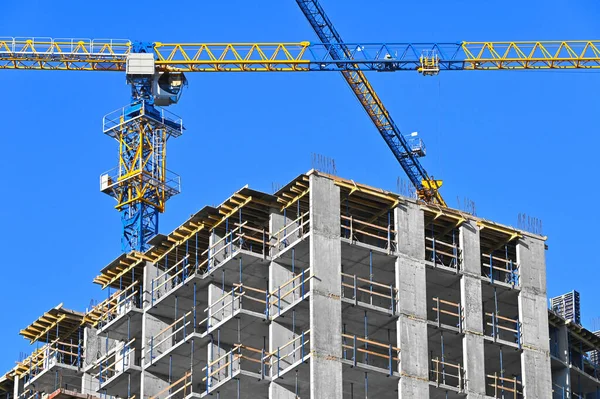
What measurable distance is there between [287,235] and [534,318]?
1433 cm

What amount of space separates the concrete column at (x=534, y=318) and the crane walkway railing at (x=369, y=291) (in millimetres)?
8100

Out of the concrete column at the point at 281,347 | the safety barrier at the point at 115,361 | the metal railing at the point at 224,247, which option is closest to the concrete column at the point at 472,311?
the concrete column at the point at 281,347

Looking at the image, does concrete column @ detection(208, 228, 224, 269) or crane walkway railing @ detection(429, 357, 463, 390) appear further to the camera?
concrete column @ detection(208, 228, 224, 269)

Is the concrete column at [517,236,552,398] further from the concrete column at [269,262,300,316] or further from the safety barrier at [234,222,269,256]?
the safety barrier at [234,222,269,256]

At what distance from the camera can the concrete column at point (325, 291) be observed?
8262 cm

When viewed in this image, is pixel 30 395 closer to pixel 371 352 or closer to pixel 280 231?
pixel 280 231

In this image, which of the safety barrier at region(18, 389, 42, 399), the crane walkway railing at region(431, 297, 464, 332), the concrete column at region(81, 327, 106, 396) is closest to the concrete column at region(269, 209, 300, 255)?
the crane walkway railing at region(431, 297, 464, 332)

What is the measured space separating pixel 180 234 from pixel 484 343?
18.3 m

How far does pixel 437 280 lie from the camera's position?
295 ft

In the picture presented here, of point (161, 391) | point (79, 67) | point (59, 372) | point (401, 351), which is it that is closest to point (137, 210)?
point (79, 67)

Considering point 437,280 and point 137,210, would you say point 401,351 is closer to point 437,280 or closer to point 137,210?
point 437,280

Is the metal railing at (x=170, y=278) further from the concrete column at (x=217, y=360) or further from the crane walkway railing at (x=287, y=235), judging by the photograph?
the crane walkway railing at (x=287, y=235)

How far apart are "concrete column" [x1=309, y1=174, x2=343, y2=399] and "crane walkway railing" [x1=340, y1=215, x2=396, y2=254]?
1.44 m

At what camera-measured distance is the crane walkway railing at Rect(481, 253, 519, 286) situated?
92.6m
